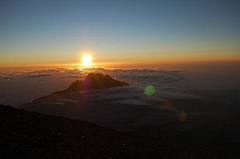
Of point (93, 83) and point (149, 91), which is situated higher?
point (93, 83)

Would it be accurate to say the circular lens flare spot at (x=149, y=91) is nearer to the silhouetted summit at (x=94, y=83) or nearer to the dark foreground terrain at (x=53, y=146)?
the silhouetted summit at (x=94, y=83)

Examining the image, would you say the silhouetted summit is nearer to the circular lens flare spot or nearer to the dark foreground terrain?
the circular lens flare spot

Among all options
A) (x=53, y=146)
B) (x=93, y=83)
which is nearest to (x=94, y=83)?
(x=93, y=83)

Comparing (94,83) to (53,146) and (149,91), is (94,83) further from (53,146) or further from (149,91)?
(53,146)

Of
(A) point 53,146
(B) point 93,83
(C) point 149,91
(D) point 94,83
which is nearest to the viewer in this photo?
(A) point 53,146

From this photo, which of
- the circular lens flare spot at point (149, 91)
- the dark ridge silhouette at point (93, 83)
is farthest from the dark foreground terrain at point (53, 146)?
the dark ridge silhouette at point (93, 83)

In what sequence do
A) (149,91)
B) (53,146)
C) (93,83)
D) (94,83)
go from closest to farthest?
(53,146) < (149,91) < (93,83) < (94,83)

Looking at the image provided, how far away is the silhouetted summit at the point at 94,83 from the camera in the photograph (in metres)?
108

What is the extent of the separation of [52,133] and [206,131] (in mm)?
31697

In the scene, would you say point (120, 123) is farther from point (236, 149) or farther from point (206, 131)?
point (236, 149)

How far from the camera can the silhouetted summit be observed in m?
108

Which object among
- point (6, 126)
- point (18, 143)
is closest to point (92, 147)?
point (18, 143)

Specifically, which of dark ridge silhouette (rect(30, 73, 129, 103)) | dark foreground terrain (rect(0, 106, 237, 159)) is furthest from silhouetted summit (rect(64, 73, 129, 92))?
dark foreground terrain (rect(0, 106, 237, 159))

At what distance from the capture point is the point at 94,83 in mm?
115250
